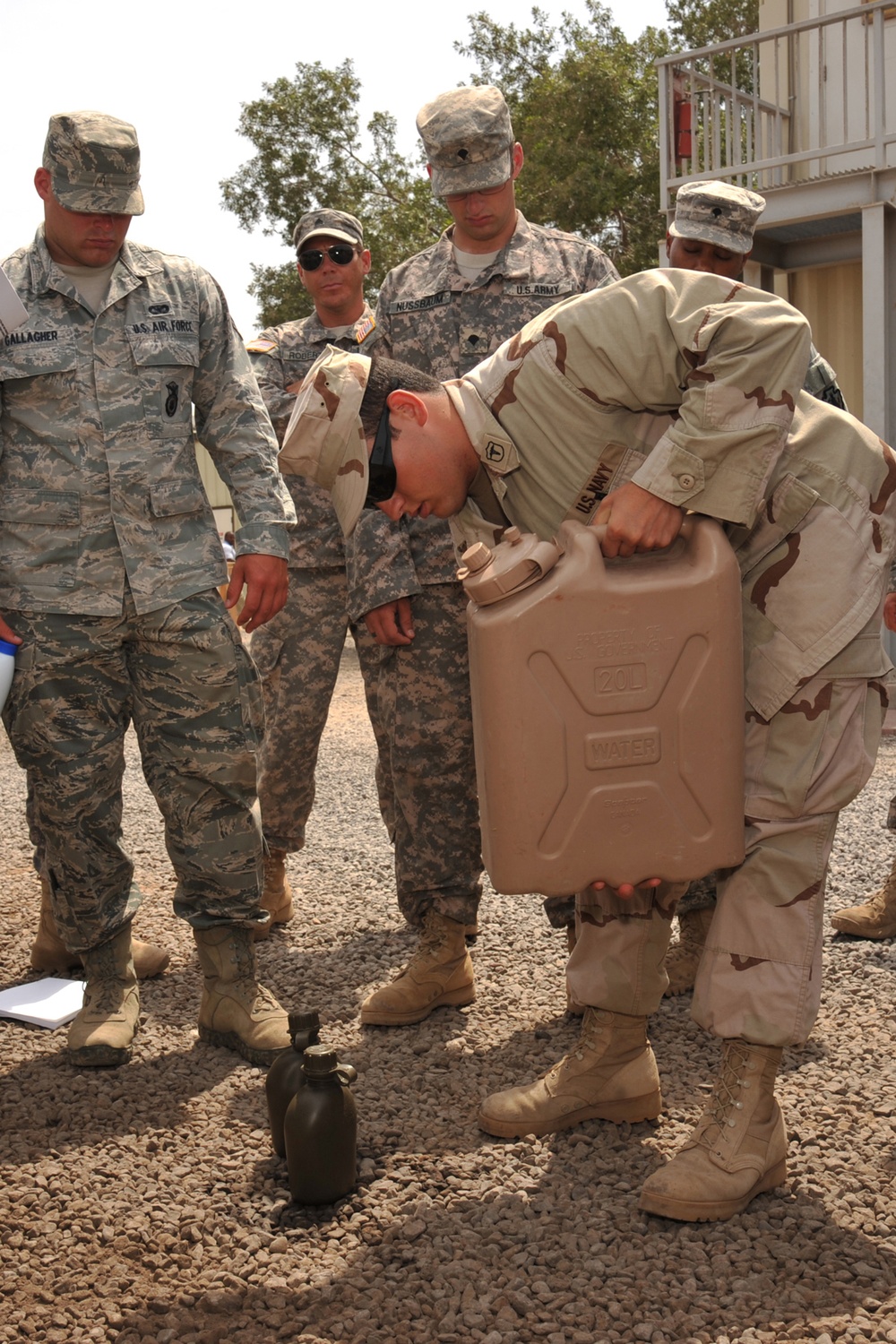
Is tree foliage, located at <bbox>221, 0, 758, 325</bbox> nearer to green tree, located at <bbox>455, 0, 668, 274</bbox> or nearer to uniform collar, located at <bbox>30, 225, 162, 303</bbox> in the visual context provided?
green tree, located at <bbox>455, 0, 668, 274</bbox>

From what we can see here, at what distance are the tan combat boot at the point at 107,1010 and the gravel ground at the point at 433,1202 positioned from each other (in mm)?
57

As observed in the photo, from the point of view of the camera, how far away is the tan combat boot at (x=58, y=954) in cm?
432

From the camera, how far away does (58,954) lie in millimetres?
4371

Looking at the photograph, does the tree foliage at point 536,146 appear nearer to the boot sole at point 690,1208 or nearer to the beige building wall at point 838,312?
the beige building wall at point 838,312

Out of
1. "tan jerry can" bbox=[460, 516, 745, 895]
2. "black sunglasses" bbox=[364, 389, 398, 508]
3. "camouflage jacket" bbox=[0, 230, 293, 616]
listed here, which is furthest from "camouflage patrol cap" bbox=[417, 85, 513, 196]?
"tan jerry can" bbox=[460, 516, 745, 895]

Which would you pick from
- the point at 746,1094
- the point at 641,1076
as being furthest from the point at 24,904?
the point at 746,1094

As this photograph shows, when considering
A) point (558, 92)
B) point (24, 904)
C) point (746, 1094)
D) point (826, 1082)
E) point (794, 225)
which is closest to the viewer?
point (746, 1094)

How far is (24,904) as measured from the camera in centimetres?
527

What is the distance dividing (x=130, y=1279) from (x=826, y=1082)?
174 centimetres

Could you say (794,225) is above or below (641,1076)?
above

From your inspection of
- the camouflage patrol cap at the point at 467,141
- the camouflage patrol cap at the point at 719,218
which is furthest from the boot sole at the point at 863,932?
the camouflage patrol cap at the point at 467,141

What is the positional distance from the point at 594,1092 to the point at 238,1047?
41.9 inches

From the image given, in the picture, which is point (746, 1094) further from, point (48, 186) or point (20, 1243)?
point (48, 186)

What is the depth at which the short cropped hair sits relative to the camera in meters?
2.71
